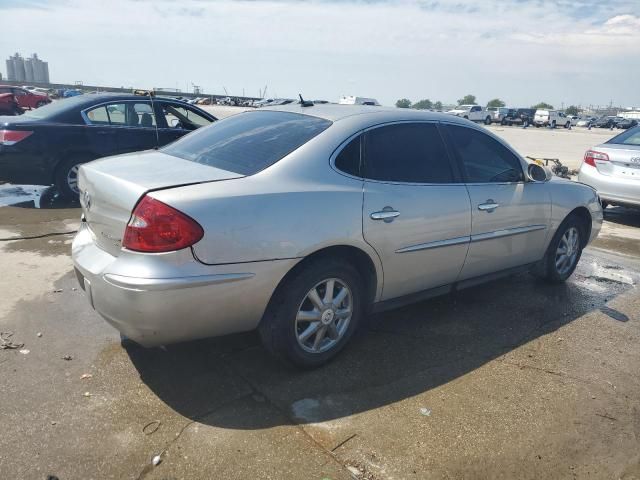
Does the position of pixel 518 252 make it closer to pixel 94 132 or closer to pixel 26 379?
pixel 26 379

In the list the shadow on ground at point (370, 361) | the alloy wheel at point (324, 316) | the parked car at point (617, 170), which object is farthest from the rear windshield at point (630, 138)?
the alloy wheel at point (324, 316)

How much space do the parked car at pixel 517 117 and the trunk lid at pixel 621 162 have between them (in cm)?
4585

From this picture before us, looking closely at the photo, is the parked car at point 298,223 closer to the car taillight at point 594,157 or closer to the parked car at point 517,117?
the car taillight at point 594,157

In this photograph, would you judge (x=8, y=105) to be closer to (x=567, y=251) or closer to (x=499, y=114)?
(x=567, y=251)

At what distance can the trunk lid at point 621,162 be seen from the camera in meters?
7.66

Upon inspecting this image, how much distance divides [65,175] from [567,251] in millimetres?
6482

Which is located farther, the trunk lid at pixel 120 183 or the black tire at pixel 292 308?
the black tire at pixel 292 308

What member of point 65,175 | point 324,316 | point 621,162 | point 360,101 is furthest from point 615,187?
point 360,101

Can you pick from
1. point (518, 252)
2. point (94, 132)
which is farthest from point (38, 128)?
point (518, 252)

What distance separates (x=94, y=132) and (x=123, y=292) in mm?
5571

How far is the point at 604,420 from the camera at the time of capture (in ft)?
9.96

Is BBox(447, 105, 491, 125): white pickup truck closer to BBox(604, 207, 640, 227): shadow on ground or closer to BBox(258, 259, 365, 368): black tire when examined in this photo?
BBox(604, 207, 640, 227): shadow on ground

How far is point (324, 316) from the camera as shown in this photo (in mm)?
3293

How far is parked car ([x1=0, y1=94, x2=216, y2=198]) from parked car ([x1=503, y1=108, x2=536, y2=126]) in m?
48.1
